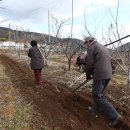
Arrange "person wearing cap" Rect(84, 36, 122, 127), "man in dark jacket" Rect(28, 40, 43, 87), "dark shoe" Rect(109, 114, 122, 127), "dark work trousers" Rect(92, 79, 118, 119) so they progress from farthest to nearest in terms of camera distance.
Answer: "man in dark jacket" Rect(28, 40, 43, 87) → "person wearing cap" Rect(84, 36, 122, 127) → "dark work trousers" Rect(92, 79, 118, 119) → "dark shoe" Rect(109, 114, 122, 127)

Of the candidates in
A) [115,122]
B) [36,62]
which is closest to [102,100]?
[115,122]

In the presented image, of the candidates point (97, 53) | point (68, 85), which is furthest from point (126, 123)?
point (68, 85)

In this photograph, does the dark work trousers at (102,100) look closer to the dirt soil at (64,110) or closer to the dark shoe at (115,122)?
the dark shoe at (115,122)

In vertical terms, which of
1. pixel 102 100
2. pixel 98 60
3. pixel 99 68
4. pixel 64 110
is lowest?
pixel 64 110

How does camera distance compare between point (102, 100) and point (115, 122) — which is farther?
point (102, 100)

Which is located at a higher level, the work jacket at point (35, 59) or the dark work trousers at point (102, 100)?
the work jacket at point (35, 59)

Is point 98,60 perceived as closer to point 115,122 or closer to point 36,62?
point 115,122

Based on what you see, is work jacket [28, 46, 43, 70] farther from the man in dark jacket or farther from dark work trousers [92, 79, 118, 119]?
dark work trousers [92, 79, 118, 119]

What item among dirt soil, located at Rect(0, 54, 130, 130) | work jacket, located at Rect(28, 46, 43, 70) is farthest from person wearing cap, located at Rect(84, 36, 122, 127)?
work jacket, located at Rect(28, 46, 43, 70)

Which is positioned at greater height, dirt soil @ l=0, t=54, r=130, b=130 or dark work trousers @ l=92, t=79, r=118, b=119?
dark work trousers @ l=92, t=79, r=118, b=119

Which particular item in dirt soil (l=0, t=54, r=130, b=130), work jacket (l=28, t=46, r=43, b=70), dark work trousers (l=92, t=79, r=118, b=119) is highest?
work jacket (l=28, t=46, r=43, b=70)

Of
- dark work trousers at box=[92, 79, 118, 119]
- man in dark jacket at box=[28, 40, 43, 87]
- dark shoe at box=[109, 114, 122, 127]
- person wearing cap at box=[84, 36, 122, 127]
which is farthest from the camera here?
man in dark jacket at box=[28, 40, 43, 87]

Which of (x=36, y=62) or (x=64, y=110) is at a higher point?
(x=36, y=62)

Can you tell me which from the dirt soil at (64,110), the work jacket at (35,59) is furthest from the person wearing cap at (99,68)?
the work jacket at (35,59)
